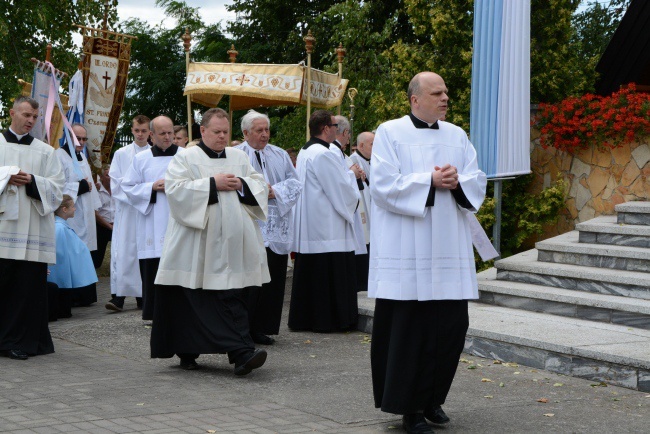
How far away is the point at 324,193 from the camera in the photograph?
10156 millimetres

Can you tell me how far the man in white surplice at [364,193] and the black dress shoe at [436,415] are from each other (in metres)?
5.66

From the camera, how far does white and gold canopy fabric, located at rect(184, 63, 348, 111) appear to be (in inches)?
537

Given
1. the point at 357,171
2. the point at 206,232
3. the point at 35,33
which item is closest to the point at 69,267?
the point at 357,171

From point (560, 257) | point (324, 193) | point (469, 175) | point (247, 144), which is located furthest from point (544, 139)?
point (469, 175)

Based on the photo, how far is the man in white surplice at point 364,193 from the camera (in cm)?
1200

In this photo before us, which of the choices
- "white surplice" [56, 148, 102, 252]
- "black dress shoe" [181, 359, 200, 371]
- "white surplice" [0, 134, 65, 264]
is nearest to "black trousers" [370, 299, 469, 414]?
"black dress shoe" [181, 359, 200, 371]

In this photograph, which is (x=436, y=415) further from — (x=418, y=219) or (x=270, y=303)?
(x=270, y=303)

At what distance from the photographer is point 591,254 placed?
10484mm

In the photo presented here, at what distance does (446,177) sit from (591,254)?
4.75m

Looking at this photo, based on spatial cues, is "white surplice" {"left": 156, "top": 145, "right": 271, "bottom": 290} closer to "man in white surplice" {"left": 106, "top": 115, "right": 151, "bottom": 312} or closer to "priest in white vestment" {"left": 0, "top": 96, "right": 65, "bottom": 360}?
"priest in white vestment" {"left": 0, "top": 96, "right": 65, "bottom": 360}

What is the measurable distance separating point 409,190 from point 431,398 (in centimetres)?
118

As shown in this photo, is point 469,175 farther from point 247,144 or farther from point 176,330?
point 247,144

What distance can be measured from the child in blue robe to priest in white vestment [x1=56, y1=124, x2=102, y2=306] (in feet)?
0.06

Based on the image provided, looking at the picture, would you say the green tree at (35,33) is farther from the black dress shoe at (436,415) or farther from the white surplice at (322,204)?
the black dress shoe at (436,415)
